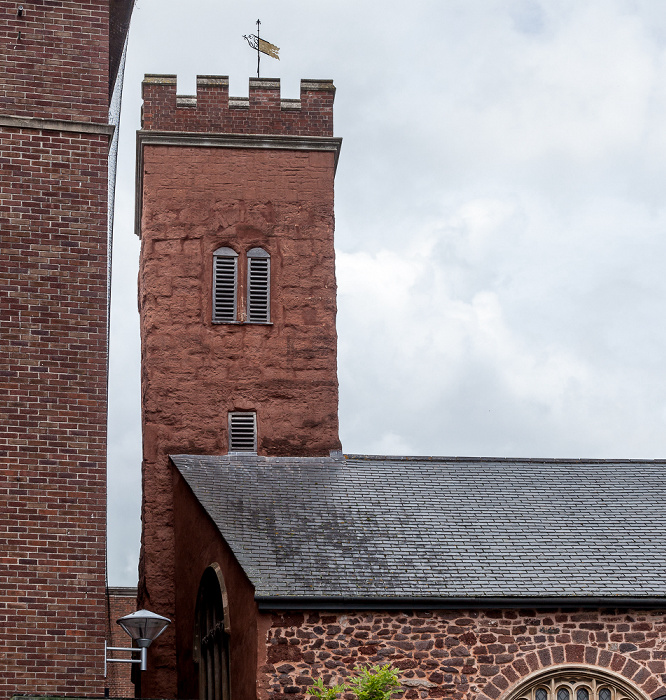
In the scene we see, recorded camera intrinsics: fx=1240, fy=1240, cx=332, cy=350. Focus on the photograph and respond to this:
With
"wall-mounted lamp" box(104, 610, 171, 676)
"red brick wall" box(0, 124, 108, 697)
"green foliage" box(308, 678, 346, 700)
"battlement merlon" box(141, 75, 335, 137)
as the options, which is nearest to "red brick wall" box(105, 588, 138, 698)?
"battlement merlon" box(141, 75, 335, 137)

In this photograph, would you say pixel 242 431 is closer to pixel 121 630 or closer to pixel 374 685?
pixel 374 685

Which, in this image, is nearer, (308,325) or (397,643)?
(397,643)

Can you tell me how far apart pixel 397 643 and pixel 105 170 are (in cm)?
741

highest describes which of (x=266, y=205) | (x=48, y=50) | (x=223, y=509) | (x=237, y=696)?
(x=266, y=205)

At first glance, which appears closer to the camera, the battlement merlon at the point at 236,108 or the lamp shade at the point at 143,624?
the lamp shade at the point at 143,624

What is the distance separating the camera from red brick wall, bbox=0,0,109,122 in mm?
14883

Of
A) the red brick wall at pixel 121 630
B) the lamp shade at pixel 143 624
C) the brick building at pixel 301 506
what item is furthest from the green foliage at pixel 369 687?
the red brick wall at pixel 121 630

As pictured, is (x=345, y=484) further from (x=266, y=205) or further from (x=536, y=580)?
(x=266, y=205)

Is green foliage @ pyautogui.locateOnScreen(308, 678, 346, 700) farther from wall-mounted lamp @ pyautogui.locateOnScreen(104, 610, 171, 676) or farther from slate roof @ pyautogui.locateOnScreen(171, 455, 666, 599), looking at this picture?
wall-mounted lamp @ pyautogui.locateOnScreen(104, 610, 171, 676)

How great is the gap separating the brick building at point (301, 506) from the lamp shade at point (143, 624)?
176 cm

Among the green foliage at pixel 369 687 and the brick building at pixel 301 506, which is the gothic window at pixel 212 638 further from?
the green foliage at pixel 369 687

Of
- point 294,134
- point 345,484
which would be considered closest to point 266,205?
point 294,134

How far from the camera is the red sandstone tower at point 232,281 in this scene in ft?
76.8

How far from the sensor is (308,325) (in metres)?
24.2
